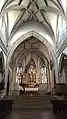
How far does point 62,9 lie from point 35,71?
17.2 metres

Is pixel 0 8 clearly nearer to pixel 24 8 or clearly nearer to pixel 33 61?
pixel 24 8

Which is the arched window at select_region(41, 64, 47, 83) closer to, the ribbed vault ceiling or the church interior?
the church interior

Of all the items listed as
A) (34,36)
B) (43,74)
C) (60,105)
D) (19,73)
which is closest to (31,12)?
(34,36)

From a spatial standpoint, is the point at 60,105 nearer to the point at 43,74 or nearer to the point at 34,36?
the point at 34,36

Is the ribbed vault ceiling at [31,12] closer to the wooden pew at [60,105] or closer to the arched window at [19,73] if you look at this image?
the wooden pew at [60,105]

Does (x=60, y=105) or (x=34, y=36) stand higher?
(x=34, y=36)

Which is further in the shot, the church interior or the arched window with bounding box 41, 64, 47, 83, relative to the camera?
the arched window with bounding box 41, 64, 47, 83

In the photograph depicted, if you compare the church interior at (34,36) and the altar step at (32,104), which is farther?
the church interior at (34,36)

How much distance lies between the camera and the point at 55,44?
1659 centimetres

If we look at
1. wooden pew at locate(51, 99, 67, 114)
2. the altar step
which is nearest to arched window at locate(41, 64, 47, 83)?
the altar step

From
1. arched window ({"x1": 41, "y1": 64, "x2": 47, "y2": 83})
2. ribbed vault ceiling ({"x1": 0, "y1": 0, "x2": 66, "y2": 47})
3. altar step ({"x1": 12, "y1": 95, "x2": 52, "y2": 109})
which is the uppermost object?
ribbed vault ceiling ({"x1": 0, "y1": 0, "x2": 66, "y2": 47})

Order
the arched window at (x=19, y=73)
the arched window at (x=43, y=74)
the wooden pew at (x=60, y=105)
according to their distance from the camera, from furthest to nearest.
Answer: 1. the arched window at (x=19, y=73)
2. the arched window at (x=43, y=74)
3. the wooden pew at (x=60, y=105)

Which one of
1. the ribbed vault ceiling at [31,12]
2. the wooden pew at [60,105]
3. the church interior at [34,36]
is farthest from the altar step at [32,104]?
the ribbed vault ceiling at [31,12]

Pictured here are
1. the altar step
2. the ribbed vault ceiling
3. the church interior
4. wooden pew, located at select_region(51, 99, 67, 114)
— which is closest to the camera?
wooden pew, located at select_region(51, 99, 67, 114)
